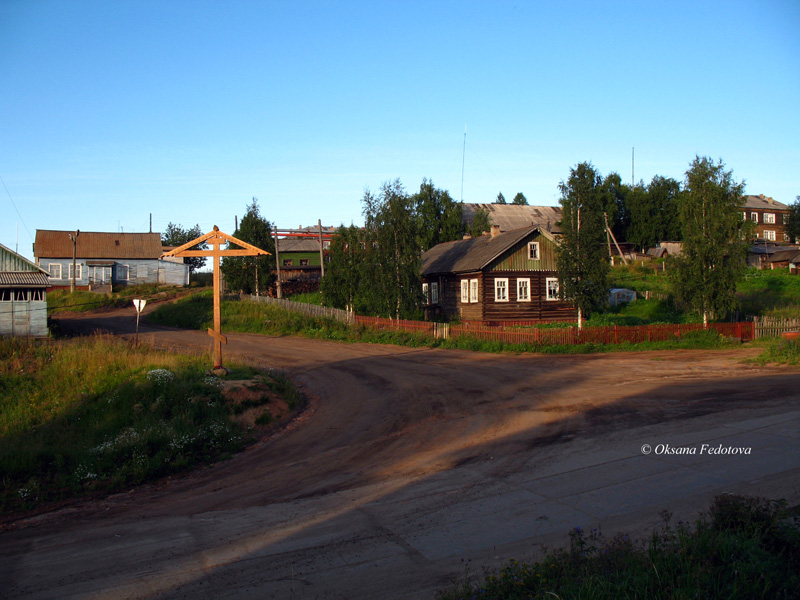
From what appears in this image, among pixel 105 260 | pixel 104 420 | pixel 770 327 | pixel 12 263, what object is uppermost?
pixel 105 260

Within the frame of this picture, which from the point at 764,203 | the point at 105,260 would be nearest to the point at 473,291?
the point at 105,260

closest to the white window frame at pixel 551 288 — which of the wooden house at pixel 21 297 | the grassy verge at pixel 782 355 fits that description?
the grassy verge at pixel 782 355

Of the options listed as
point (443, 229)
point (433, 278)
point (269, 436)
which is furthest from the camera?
point (443, 229)

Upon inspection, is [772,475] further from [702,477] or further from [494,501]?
[494,501]

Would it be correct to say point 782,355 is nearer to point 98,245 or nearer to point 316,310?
point 316,310

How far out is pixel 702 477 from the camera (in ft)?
26.4

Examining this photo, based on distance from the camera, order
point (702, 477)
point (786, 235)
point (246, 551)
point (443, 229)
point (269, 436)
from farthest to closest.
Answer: point (786, 235)
point (443, 229)
point (269, 436)
point (702, 477)
point (246, 551)

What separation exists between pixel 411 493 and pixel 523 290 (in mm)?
28706

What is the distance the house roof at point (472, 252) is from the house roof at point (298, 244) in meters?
19.7

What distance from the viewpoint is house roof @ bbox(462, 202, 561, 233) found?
70.5m

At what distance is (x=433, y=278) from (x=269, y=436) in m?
29.4

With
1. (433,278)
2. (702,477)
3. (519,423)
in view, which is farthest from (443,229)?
(702,477)

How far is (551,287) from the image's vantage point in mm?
36031

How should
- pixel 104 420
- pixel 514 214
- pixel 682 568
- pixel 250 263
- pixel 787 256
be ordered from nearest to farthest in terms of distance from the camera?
pixel 682 568 → pixel 104 420 → pixel 250 263 → pixel 787 256 → pixel 514 214
